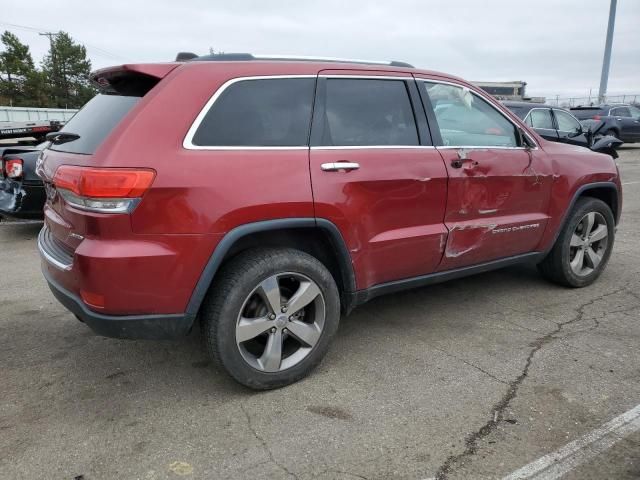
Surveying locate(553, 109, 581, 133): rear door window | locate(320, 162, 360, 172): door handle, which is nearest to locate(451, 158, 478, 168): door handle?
locate(320, 162, 360, 172): door handle

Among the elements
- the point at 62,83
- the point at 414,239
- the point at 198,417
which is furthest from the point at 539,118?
the point at 62,83

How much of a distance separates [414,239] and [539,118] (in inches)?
332

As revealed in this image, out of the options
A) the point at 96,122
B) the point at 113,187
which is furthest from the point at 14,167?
the point at 113,187

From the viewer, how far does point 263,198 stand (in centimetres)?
272

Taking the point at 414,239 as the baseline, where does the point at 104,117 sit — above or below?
above

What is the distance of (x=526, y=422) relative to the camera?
8.74 feet

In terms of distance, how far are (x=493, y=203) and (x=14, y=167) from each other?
5138 millimetres

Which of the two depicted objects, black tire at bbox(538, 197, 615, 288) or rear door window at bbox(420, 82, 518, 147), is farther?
black tire at bbox(538, 197, 615, 288)

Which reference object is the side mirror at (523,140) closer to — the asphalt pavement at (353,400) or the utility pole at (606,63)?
the asphalt pavement at (353,400)

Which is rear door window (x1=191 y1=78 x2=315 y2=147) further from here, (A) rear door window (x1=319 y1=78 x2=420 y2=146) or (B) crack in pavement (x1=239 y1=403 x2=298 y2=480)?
(B) crack in pavement (x1=239 y1=403 x2=298 y2=480)

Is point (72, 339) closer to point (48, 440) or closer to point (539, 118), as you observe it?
point (48, 440)

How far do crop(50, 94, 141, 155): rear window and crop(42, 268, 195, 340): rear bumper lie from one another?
777 mm

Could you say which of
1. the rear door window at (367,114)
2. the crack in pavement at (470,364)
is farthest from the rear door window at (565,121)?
the crack in pavement at (470,364)

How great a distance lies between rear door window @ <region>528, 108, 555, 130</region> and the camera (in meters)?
10.5
